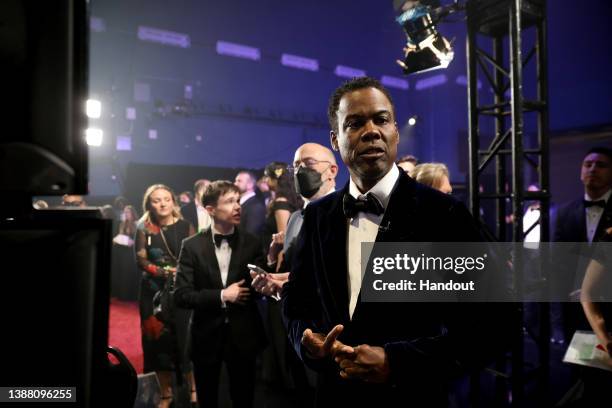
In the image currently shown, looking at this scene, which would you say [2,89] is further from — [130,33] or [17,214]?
[130,33]

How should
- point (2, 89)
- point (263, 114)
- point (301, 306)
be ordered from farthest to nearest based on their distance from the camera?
point (263, 114) < point (301, 306) < point (2, 89)

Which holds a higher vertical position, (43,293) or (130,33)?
(130,33)

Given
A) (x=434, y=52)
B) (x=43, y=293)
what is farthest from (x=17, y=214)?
(x=434, y=52)

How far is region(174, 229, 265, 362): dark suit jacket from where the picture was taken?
2.58 m

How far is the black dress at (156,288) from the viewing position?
3512mm

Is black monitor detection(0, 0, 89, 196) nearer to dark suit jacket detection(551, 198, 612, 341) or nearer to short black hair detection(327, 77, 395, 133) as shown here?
short black hair detection(327, 77, 395, 133)

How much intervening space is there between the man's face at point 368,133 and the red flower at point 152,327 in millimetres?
2780

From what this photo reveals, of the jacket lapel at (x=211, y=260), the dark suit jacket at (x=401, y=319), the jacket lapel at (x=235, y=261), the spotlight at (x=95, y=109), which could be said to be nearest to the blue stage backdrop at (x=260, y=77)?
the spotlight at (x=95, y=109)

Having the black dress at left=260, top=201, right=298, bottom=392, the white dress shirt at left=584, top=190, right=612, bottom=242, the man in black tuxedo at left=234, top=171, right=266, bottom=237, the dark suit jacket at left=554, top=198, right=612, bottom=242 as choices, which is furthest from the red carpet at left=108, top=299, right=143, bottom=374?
the white dress shirt at left=584, top=190, right=612, bottom=242

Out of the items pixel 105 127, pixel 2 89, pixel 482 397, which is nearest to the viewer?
pixel 2 89

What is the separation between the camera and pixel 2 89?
23.8 inches

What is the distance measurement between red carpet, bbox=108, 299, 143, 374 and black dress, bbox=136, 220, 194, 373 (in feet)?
2.30

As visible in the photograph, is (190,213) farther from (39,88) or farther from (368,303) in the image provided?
(39,88)

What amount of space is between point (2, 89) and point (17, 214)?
0.72 feet
